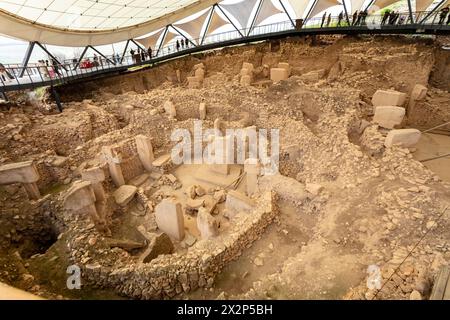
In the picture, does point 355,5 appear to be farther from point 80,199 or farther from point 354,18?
point 80,199

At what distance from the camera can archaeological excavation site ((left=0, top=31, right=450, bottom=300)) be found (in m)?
4.17

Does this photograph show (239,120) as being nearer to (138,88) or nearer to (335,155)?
(335,155)

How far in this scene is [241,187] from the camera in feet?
25.5

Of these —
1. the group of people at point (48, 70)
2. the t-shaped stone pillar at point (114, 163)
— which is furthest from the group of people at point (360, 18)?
Answer: the group of people at point (48, 70)

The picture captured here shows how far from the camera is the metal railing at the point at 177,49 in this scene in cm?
1086

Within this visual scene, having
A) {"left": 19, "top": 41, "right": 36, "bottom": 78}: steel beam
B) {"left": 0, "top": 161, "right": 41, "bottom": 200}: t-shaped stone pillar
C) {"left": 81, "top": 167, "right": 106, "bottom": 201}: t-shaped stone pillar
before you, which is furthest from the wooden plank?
{"left": 19, "top": 41, "right": 36, "bottom": 78}: steel beam

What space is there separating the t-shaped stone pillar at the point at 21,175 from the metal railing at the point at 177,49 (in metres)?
6.05

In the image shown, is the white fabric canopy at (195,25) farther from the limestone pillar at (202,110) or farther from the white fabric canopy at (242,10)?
the limestone pillar at (202,110)

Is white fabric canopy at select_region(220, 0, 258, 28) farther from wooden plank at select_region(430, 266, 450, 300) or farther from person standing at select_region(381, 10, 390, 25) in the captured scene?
wooden plank at select_region(430, 266, 450, 300)

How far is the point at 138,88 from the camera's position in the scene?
15.1m

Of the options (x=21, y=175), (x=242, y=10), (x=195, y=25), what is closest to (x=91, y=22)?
(x=195, y=25)

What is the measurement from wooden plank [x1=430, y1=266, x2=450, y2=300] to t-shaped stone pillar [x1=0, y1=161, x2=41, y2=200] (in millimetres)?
8224

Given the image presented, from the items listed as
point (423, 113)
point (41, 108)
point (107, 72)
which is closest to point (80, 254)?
point (41, 108)
